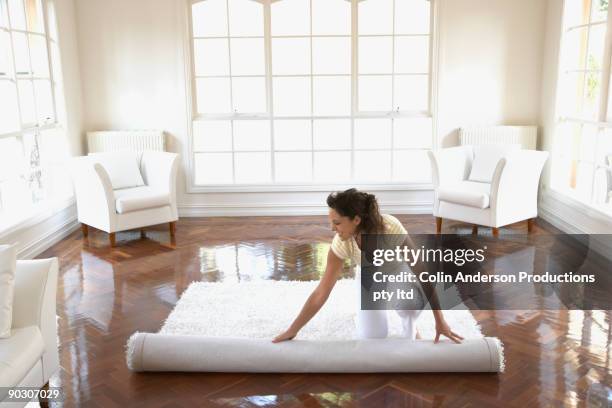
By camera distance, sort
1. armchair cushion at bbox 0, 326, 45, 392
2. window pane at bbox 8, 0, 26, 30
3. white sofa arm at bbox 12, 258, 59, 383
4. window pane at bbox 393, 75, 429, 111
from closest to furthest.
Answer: armchair cushion at bbox 0, 326, 45, 392 < white sofa arm at bbox 12, 258, 59, 383 < window pane at bbox 8, 0, 26, 30 < window pane at bbox 393, 75, 429, 111

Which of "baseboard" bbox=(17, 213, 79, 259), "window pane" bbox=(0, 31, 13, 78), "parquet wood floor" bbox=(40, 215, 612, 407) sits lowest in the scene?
"parquet wood floor" bbox=(40, 215, 612, 407)

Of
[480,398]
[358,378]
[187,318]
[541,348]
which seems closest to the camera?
[480,398]

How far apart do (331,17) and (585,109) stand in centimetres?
296

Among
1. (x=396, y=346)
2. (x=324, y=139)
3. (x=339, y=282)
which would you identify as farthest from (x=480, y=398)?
(x=324, y=139)

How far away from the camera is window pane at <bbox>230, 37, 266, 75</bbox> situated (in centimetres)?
699

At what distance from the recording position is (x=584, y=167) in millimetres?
6297

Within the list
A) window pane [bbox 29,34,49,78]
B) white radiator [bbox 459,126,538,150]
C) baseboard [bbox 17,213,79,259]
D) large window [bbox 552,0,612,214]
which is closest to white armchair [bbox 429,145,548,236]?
white radiator [bbox 459,126,538,150]

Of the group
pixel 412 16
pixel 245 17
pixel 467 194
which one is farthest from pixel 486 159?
pixel 245 17

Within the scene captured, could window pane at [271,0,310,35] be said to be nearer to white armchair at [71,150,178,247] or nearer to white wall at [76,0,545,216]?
white wall at [76,0,545,216]

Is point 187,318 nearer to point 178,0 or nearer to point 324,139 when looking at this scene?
point 324,139

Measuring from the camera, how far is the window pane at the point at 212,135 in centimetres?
719

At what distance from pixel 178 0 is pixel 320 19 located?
163 cm

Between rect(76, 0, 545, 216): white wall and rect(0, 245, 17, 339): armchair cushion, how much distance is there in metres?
4.26

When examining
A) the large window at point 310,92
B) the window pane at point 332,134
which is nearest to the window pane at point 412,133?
the large window at point 310,92
